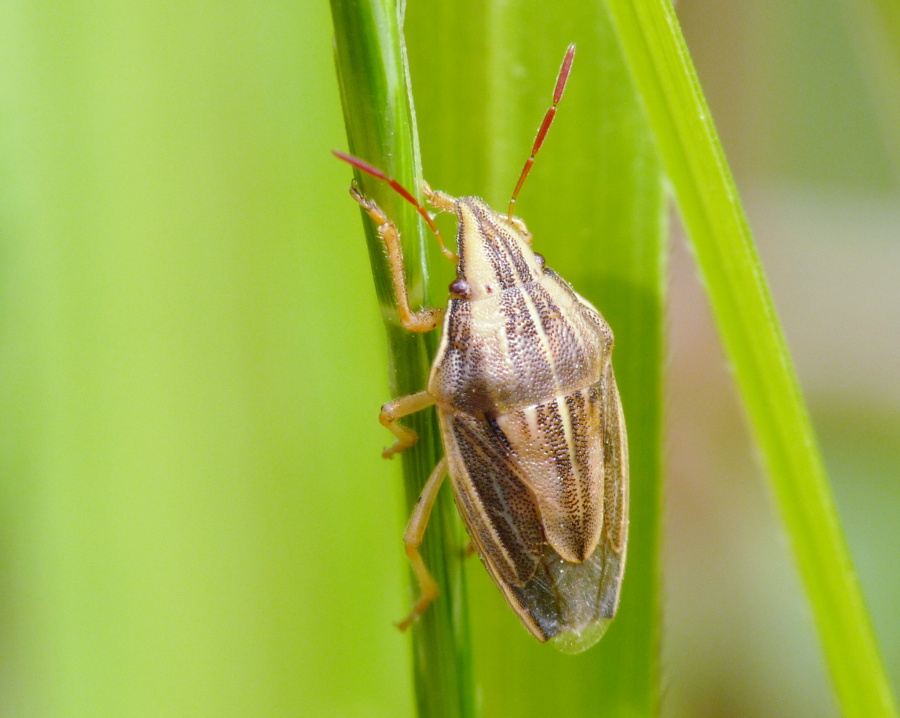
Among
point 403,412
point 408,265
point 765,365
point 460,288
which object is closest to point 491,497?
point 403,412

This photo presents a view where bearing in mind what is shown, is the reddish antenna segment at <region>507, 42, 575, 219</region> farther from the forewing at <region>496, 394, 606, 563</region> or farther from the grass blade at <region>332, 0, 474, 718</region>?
the forewing at <region>496, 394, 606, 563</region>

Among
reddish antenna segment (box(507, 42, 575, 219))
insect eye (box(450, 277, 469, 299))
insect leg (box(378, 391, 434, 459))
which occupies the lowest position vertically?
insect leg (box(378, 391, 434, 459))

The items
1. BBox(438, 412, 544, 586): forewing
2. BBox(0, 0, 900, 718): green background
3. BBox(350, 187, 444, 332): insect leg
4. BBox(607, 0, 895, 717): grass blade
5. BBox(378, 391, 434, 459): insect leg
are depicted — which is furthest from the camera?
BBox(438, 412, 544, 586): forewing

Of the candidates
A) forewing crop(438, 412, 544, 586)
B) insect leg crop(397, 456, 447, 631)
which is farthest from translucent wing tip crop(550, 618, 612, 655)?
insect leg crop(397, 456, 447, 631)

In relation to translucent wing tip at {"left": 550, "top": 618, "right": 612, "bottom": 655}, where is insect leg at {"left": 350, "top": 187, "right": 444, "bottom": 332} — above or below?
above

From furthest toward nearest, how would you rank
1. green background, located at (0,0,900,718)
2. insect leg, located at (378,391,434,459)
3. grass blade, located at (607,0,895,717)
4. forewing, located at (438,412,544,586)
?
forewing, located at (438,412,544,586) < green background, located at (0,0,900,718) < insect leg, located at (378,391,434,459) < grass blade, located at (607,0,895,717)

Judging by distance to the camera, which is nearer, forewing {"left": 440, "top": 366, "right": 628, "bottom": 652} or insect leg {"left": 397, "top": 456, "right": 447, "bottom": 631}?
insect leg {"left": 397, "top": 456, "right": 447, "bottom": 631}

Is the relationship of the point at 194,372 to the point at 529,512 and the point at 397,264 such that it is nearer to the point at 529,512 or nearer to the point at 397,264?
the point at 397,264

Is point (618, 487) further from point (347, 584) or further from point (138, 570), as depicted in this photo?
point (138, 570)
